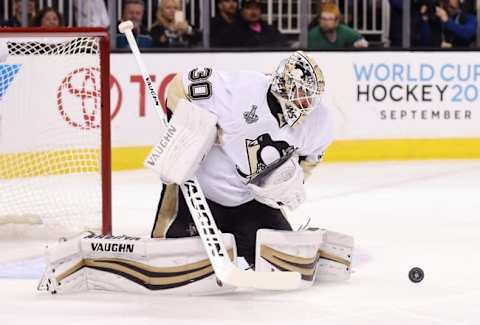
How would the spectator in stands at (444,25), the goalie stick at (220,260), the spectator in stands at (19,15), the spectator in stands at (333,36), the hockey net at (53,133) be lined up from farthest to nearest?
the spectator in stands at (444,25)
the spectator in stands at (333,36)
the spectator in stands at (19,15)
the hockey net at (53,133)
the goalie stick at (220,260)

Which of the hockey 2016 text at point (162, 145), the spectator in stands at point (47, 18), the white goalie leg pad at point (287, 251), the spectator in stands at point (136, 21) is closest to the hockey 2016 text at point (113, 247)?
the hockey 2016 text at point (162, 145)

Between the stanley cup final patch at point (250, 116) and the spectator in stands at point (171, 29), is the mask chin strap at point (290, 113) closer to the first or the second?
the stanley cup final patch at point (250, 116)

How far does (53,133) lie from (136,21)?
1949mm

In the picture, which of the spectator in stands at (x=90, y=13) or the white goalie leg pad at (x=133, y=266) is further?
the spectator in stands at (x=90, y=13)

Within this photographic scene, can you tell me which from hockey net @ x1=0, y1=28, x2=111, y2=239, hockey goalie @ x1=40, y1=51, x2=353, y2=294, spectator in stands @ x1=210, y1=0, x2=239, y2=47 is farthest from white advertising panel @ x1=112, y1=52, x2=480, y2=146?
hockey goalie @ x1=40, y1=51, x2=353, y2=294

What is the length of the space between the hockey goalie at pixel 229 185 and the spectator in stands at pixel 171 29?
3.89 meters

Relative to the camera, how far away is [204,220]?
4.04 m

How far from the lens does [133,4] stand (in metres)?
8.06

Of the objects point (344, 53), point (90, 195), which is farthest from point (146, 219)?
point (344, 53)

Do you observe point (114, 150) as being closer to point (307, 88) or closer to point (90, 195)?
point (90, 195)

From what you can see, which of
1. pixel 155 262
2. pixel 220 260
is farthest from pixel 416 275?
pixel 155 262

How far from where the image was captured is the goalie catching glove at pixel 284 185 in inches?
157

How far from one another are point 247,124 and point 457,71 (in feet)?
14.5

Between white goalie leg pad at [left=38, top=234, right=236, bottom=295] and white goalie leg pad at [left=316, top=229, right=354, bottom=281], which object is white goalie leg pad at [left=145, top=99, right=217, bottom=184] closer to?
white goalie leg pad at [left=38, top=234, right=236, bottom=295]
